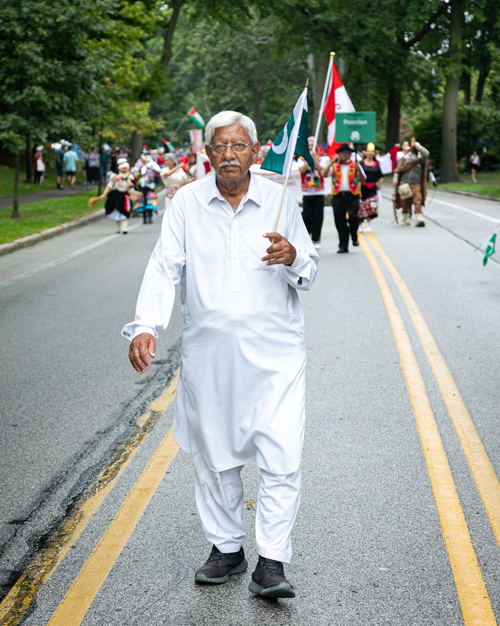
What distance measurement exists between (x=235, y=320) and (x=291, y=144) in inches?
39.9

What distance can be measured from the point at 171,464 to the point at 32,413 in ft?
5.19

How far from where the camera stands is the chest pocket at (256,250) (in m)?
3.56

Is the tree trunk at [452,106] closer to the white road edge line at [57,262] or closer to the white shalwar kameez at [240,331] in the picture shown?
the white road edge line at [57,262]

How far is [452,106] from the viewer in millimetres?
42281

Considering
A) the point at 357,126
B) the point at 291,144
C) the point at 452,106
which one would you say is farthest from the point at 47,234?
the point at 452,106

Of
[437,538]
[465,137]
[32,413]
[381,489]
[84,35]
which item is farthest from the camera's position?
[465,137]

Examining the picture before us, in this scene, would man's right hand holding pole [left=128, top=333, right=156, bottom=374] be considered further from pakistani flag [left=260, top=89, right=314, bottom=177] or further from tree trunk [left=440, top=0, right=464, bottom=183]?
tree trunk [left=440, top=0, right=464, bottom=183]

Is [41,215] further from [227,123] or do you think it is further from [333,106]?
[227,123]

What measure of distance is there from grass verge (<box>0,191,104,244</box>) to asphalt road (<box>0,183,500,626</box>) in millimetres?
8923

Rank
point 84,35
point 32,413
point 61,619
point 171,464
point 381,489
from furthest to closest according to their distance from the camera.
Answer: point 84,35
point 32,413
point 171,464
point 381,489
point 61,619

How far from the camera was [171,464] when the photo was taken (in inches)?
206

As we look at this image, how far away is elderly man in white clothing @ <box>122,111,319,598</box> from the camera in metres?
3.54

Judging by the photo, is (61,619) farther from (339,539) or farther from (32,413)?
(32,413)

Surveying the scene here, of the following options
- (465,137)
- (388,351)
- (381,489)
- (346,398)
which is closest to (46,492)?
(381,489)
